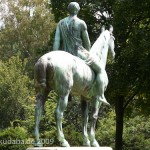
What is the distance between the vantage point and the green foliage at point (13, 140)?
74.0ft

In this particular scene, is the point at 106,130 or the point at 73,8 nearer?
the point at 73,8

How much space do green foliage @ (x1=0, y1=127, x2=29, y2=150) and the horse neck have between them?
39.8ft

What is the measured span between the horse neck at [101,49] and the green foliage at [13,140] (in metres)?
12.1

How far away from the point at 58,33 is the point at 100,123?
21.0 metres

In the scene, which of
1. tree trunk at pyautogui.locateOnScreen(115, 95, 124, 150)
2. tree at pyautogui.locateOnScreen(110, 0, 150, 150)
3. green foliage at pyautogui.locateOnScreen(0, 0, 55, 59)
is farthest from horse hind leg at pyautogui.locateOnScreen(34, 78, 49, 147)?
green foliage at pyautogui.locateOnScreen(0, 0, 55, 59)

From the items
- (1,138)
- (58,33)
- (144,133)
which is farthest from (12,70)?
(58,33)

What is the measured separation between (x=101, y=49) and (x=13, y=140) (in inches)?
494

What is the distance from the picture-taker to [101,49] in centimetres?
1130

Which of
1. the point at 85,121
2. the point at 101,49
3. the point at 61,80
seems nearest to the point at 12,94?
the point at 101,49

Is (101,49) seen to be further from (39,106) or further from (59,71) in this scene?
(39,106)

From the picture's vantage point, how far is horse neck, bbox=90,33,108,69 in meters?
11.1

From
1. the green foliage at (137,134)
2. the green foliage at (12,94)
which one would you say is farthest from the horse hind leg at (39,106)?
the green foliage at (12,94)

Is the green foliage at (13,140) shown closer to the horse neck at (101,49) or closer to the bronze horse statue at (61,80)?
the horse neck at (101,49)

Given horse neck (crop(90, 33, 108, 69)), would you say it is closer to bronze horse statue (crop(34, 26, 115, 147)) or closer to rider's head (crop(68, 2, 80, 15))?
bronze horse statue (crop(34, 26, 115, 147))
